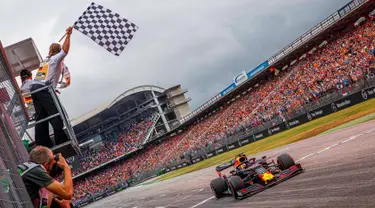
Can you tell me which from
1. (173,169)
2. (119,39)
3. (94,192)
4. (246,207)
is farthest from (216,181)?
(94,192)

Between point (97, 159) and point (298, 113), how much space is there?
4617cm

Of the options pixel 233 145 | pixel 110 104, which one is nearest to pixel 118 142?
pixel 110 104

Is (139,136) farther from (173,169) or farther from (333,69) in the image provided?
(333,69)

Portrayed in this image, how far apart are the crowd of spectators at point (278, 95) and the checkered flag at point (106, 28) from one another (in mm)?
16187

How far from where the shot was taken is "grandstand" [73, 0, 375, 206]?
89.4ft

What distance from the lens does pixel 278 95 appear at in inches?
1358

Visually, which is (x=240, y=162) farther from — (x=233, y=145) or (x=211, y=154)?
(x=211, y=154)

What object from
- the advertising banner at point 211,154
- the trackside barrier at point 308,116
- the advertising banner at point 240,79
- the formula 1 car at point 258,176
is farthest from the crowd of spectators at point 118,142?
the formula 1 car at point 258,176

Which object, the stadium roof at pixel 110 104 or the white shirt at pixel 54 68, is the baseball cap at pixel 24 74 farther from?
the stadium roof at pixel 110 104

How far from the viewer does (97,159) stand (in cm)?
6781

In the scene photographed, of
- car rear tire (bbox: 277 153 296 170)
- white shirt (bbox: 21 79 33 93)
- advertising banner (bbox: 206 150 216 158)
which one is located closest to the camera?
white shirt (bbox: 21 79 33 93)

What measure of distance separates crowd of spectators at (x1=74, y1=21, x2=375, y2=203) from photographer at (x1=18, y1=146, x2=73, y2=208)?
2075 centimetres

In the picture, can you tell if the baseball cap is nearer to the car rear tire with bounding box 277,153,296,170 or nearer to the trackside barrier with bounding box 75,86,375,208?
→ the car rear tire with bounding box 277,153,296,170

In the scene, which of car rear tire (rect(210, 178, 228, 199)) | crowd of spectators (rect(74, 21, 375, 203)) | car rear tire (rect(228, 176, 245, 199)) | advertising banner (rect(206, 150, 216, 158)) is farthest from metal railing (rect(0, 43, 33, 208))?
advertising banner (rect(206, 150, 216, 158))
